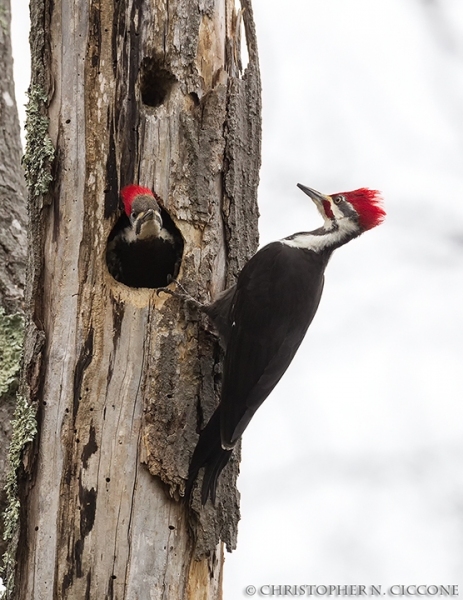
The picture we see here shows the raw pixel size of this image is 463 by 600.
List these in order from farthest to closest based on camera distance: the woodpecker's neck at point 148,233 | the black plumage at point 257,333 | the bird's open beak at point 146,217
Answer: the woodpecker's neck at point 148,233, the bird's open beak at point 146,217, the black plumage at point 257,333

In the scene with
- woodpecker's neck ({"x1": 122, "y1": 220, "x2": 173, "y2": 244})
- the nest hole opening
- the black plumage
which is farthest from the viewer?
the nest hole opening

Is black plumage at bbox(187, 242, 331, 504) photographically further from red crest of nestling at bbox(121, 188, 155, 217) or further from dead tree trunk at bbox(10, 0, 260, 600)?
red crest of nestling at bbox(121, 188, 155, 217)

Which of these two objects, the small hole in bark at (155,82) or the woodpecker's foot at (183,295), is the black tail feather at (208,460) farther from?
the small hole in bark at (155,82)

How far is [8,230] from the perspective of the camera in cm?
347

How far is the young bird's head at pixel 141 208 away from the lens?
2.87m

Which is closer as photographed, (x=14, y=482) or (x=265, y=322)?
(x=14, y=482)

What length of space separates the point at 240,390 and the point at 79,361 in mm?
506

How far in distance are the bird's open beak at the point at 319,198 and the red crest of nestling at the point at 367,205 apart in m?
0.10

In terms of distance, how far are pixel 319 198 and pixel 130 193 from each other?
1.02 m

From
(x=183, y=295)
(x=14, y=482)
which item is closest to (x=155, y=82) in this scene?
(x=183, y=295)

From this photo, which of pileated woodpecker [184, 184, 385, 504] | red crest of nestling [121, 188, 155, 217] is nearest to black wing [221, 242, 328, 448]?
pileated woodpecker [184, 184, 385, 504]

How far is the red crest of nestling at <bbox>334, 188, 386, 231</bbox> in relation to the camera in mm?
3514

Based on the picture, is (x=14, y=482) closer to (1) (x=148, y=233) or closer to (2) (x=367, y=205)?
(1) (x=148, y=233)

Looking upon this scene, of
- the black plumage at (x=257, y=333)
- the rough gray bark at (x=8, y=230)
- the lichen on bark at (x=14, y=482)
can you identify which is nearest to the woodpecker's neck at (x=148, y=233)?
the black plumage at (x=257, y=333)
